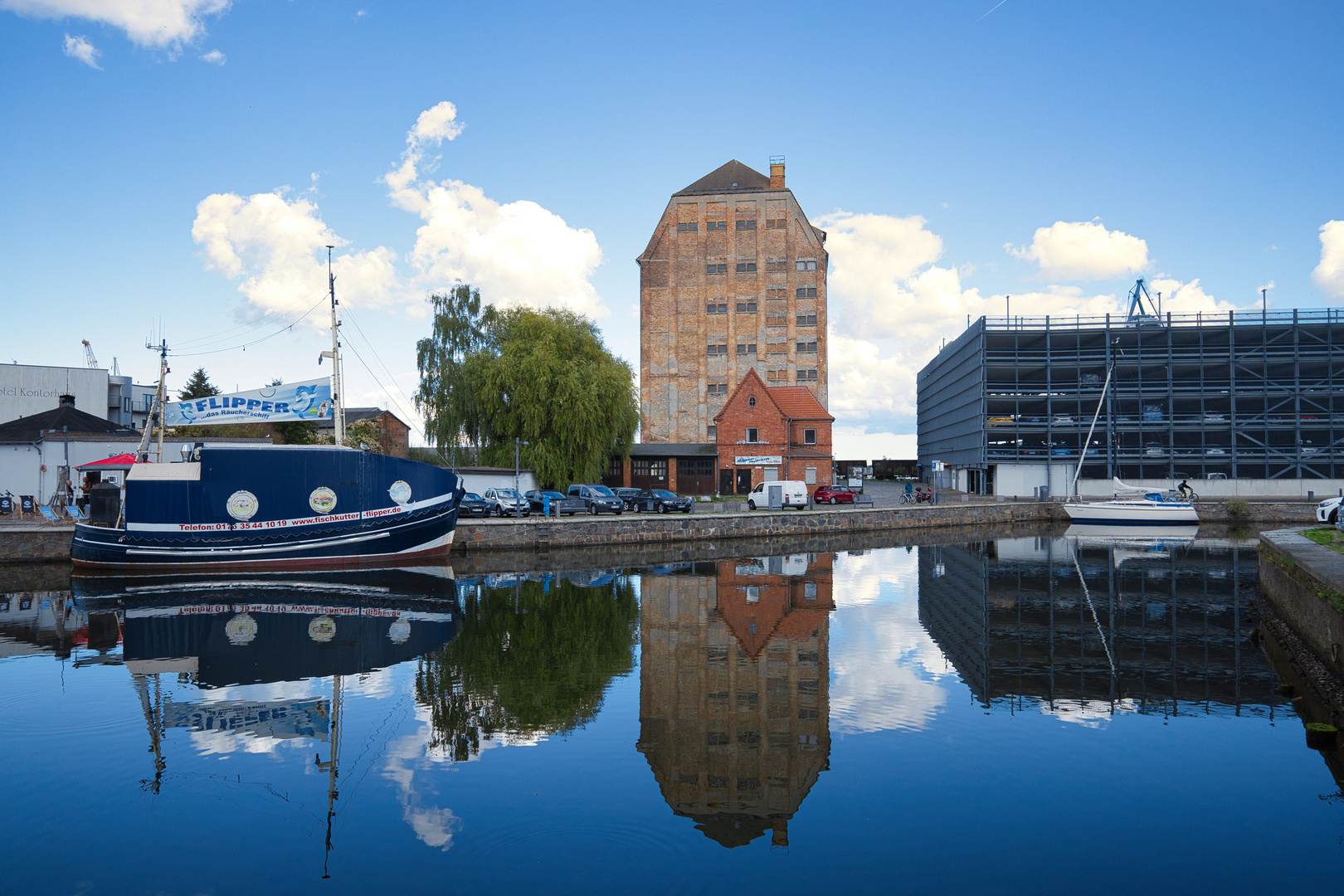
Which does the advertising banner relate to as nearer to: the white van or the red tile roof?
the white van

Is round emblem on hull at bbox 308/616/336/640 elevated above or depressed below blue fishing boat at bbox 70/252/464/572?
below

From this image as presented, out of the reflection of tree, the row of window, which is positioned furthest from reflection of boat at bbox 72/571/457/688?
the row of window

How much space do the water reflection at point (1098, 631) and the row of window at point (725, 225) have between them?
45485mm

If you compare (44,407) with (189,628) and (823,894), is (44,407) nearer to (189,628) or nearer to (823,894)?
(189,628)

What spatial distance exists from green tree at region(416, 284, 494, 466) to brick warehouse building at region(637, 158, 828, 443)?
22218 mm

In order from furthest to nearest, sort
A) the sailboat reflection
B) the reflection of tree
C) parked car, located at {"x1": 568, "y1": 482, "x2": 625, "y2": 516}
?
parked car, located at {"x1": 568, "y1": 482, "x2": 625, "y2": 516}, the sailboat reflection, the reflection of tree

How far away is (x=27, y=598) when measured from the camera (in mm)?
20750

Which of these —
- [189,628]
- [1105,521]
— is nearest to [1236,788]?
[189,628]

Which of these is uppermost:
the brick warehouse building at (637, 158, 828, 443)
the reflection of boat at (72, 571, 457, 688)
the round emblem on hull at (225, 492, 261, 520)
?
the brick warehouse building at (637, 158, 828, 443)

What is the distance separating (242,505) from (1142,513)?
43.8 metres

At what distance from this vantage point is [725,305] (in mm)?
69000

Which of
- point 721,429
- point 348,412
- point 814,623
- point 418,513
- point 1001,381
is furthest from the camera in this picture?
point 348,412

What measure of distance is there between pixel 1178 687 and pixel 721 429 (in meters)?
42.5

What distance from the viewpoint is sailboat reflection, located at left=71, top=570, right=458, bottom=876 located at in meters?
10.0
